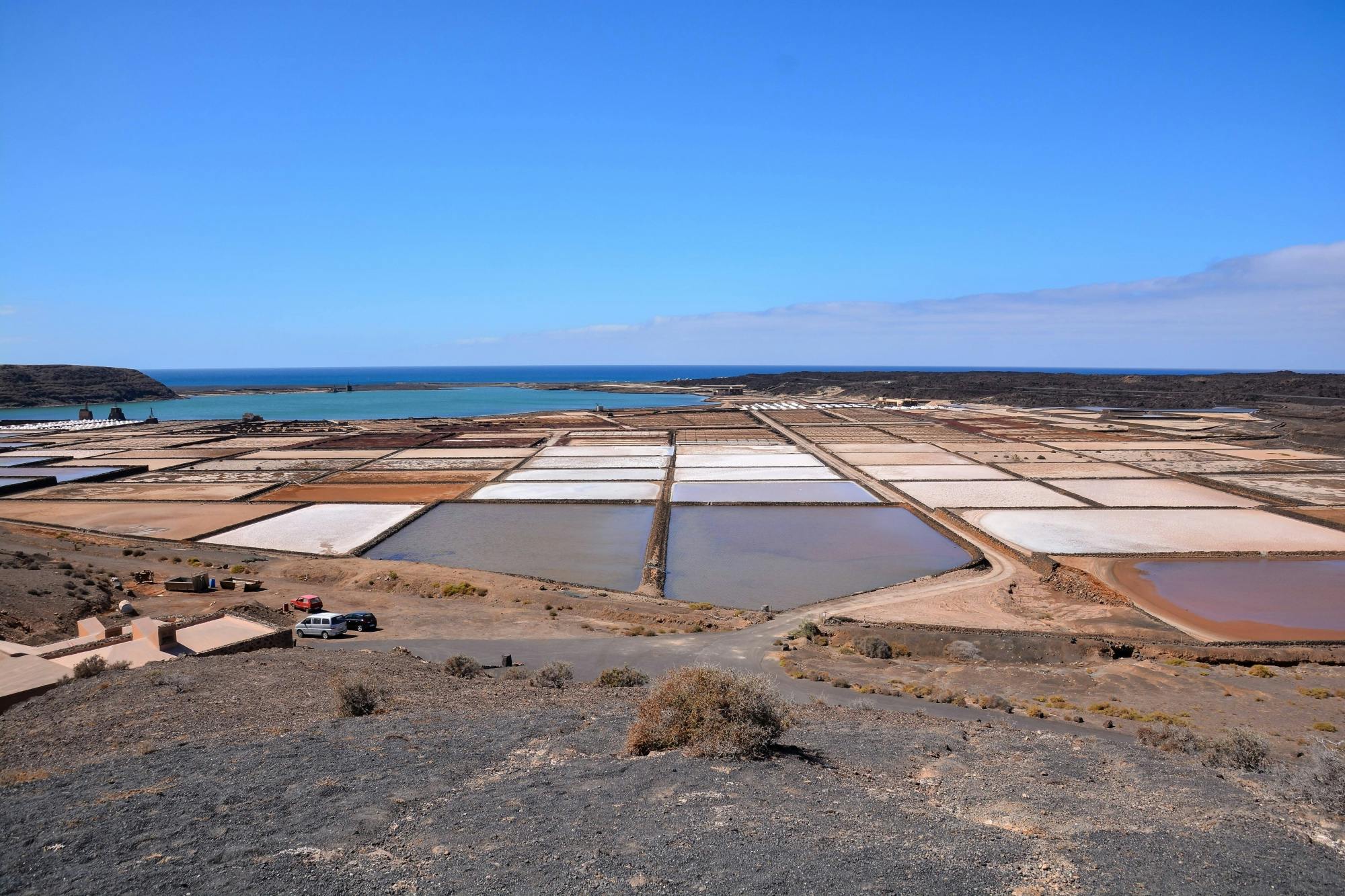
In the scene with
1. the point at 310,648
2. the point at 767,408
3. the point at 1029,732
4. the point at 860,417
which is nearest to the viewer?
the point at 1029,732

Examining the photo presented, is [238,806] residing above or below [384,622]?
above

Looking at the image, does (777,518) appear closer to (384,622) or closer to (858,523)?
(858,523)

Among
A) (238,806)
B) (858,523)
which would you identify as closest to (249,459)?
(858,523)

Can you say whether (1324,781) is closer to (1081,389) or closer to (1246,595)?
(1246,595)

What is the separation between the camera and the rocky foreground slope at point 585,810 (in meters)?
6.56

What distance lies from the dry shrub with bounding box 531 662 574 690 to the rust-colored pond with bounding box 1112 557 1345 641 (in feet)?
56.7

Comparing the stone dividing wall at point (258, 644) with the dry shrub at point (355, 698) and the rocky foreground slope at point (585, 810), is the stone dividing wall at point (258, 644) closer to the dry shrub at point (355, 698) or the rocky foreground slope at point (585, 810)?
the rocky foreground slope at point (585, 810)

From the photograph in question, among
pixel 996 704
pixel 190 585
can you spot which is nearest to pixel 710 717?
pixel 996 704

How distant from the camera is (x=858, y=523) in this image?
35156 mm

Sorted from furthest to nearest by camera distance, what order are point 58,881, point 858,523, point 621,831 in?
point 858,523 < point 621,831 < point 58,881

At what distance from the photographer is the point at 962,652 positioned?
18.8 meters

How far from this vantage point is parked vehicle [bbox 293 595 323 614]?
2217 cm

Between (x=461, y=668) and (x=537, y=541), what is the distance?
16.8 metres

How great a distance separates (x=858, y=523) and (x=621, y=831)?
29.2 metres
